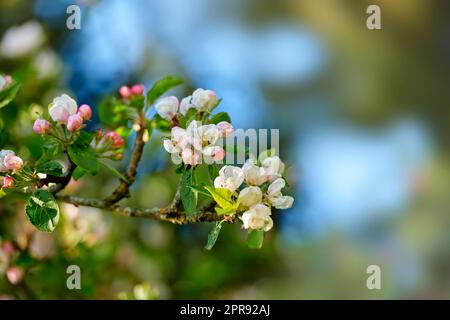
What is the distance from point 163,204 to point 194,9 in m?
1.23

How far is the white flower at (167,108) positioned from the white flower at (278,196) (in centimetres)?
17

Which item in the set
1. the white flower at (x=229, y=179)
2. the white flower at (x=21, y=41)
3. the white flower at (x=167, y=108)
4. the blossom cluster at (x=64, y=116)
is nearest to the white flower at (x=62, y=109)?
the blossom cluster at (x=64, y=116)

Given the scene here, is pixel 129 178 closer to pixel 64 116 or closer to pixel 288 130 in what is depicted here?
pixel 64 116

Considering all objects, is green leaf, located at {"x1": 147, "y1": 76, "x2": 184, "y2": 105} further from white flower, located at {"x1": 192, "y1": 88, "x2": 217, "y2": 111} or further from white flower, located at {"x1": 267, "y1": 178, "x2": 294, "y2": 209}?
white flower, located at {"x1": 267, "y1": 178, "x2": 294, "y2": 209}

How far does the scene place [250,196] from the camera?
820mm

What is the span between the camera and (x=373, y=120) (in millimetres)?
3193

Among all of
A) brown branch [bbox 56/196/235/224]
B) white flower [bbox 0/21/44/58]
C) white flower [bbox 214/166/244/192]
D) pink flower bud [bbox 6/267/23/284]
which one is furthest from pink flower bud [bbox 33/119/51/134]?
white flower [bbox 0/21/44/58]

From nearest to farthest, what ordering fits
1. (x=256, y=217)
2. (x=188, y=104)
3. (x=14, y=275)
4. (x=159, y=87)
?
(x=256, y=217)
(x=188, y=104)
(x=159, y=87)
(x=14, y=275)

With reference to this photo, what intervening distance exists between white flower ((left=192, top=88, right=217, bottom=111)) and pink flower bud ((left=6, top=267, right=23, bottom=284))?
0.60 m

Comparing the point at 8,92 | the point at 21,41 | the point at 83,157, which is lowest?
the point at 83,157

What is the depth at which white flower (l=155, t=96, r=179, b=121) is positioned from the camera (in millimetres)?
926

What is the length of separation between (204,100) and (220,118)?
0.03 metres

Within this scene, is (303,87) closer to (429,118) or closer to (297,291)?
(429,118)

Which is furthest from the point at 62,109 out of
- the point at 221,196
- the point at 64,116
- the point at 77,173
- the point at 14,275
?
the point at 14,275
